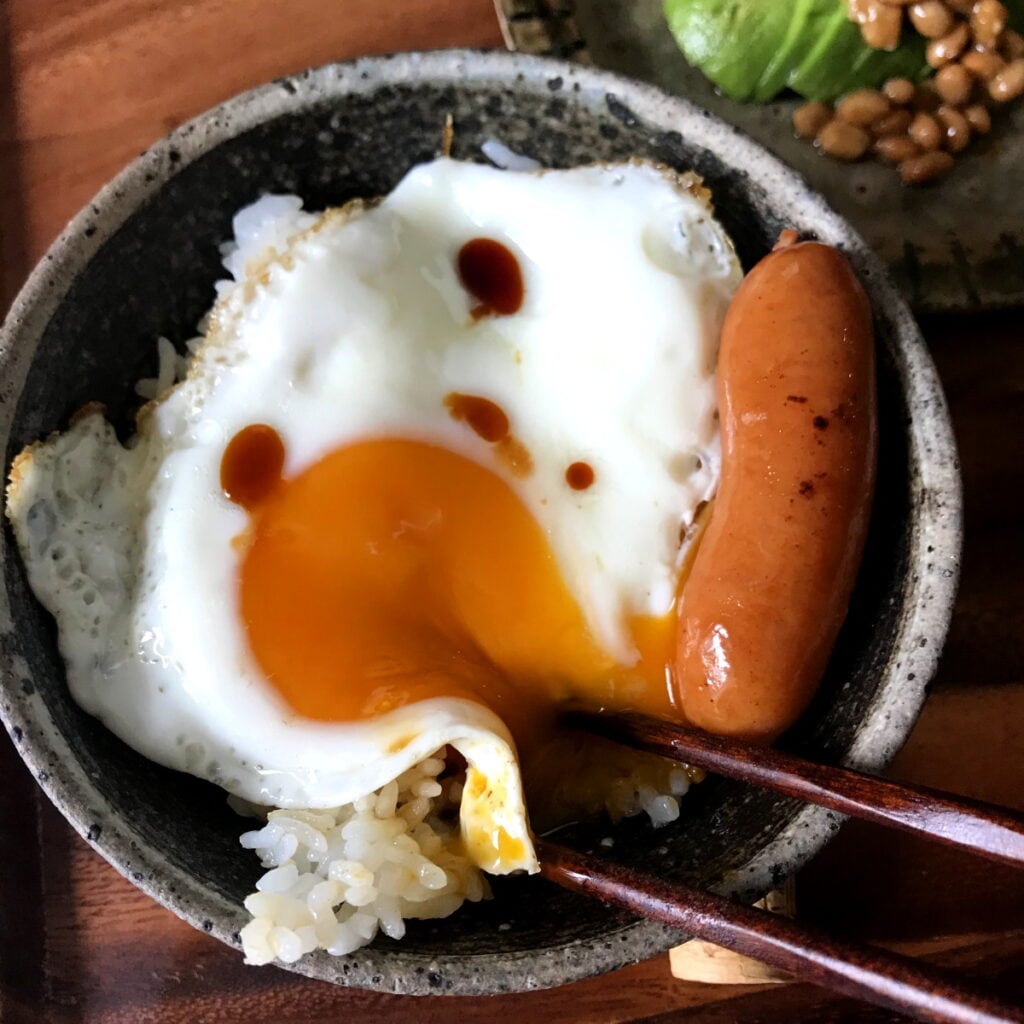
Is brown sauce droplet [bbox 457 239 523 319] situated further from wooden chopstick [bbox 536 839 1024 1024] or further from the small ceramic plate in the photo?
wooden chopstick [bbox 536 839 1024 1024]

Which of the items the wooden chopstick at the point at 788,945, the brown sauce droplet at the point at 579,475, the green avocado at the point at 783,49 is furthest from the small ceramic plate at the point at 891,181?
the wooden chopstick at the point at 788,945

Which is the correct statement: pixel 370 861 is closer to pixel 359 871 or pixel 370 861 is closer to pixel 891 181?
pixel 359 871

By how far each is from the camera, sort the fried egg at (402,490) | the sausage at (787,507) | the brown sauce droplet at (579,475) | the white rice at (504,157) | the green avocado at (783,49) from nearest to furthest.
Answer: the sausage at (787,507)
the fried egg at (402,490)
the brown sauce droplet at (579,475)
the white rice at (504,157)
the green avocado at (783,49)

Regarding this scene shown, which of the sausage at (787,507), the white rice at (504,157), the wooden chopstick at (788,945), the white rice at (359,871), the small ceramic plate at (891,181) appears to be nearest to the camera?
the wooden chopstick at (788,945)

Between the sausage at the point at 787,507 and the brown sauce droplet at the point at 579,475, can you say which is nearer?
the sausage at the point at 787,507

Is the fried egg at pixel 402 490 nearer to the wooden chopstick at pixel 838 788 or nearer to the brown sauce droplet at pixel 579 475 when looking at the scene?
the brown sauce droplet at pixel 579 475
